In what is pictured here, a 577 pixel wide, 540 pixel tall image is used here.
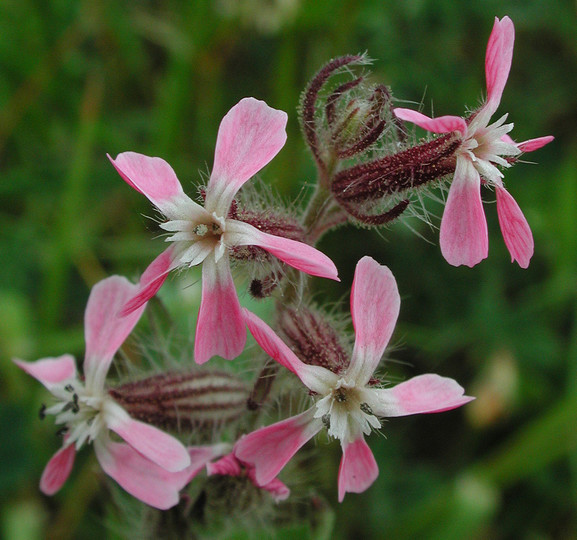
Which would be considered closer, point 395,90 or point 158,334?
point 158,334

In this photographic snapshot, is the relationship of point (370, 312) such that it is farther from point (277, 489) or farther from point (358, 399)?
point (277, 489)

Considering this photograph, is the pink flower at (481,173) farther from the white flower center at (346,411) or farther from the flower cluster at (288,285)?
the white flower center at (346,411)

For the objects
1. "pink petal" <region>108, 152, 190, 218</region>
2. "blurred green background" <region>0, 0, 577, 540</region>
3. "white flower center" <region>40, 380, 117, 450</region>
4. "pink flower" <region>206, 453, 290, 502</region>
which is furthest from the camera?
"blurred green background" <region>0, 0, 577, 540</region>

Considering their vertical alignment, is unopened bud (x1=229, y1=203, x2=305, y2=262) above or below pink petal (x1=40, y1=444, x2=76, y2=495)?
above

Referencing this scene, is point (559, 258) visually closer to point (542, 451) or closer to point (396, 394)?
point (542, 451)

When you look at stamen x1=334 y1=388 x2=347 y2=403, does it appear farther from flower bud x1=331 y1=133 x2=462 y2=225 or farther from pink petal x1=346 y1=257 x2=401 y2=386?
flower bud x1=331 y1=133 x2=462 y2=225

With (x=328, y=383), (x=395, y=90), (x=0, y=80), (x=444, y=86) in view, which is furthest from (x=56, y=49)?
(x=328, y=383)

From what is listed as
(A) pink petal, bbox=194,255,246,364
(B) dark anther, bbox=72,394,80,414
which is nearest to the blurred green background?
(B) dark anther, bbox=72,394,80,414
